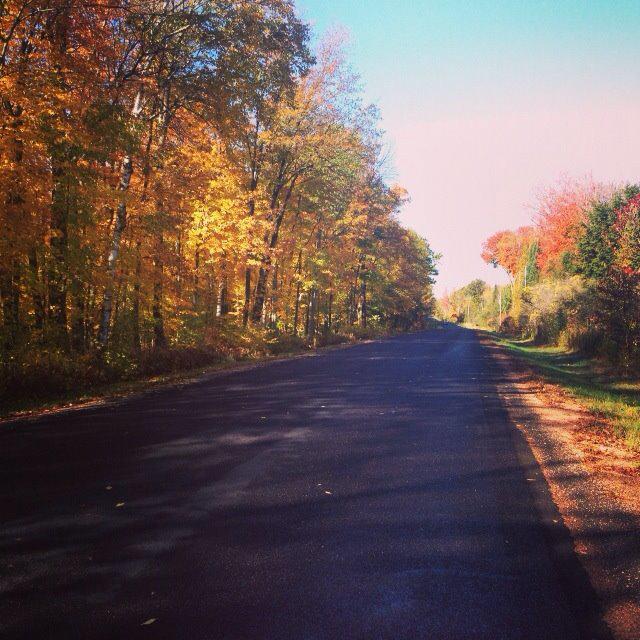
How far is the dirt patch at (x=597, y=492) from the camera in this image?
10.8 ft

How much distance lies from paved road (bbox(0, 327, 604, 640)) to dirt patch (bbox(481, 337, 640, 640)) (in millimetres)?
318

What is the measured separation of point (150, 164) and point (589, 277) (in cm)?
2814

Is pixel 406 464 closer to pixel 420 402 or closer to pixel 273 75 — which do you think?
pixel 420 402

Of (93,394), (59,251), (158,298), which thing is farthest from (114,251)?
(93,394)

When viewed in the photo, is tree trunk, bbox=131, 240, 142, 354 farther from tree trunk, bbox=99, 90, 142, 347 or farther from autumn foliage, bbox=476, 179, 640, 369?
autumn foliage, bbox=476, 179, 640, 369

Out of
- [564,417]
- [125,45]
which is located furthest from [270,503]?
[125,45]

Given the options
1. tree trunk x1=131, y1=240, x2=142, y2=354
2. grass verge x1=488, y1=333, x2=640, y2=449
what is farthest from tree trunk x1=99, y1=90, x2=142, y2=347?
grass verge x1=488, y1=333, x2=640, y2=449

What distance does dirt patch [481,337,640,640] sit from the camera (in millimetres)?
3297

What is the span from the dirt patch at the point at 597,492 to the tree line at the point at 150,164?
9628 millimetres

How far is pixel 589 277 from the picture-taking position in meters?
31.7

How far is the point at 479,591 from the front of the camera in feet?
10.5

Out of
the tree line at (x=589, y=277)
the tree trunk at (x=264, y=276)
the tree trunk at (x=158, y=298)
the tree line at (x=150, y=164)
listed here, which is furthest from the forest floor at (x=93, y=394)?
the tree line at (x=589, y=277)

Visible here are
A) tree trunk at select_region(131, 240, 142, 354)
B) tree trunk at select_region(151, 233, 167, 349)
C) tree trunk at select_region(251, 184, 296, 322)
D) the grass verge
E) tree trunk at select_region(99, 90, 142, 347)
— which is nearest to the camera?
the grass verge

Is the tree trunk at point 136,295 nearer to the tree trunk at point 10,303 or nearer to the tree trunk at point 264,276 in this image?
the tree trunk at point 10,303
